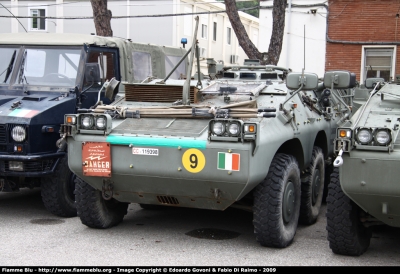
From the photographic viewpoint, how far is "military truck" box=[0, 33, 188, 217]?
7316mm

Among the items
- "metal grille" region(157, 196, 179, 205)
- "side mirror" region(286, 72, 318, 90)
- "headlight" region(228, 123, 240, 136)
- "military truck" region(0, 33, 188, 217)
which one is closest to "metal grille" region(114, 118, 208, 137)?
"headlight" region(228, 123, 240, 136)

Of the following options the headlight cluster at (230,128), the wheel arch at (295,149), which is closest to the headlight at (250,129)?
the headlight cluster at (230,128)

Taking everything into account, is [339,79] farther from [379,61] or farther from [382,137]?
[379,61]

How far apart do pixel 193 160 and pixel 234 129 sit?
0.47 meters

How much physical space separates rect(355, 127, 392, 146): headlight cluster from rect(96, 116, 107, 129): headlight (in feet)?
7.86

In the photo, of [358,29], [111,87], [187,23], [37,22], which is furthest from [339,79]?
[37,22]

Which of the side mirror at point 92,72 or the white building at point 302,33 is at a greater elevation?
the white building at point 302,33

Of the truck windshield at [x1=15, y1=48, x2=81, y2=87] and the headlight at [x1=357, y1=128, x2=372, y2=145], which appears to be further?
the truck windshield at [x1=15, y1=48, x2=81, y2=87]

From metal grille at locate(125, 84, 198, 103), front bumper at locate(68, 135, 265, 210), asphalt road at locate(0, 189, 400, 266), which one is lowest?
asphalt road at locate(0, 189, 400, 266)

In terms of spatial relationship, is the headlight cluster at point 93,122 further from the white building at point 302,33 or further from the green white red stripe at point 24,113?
the white building at point 302,33

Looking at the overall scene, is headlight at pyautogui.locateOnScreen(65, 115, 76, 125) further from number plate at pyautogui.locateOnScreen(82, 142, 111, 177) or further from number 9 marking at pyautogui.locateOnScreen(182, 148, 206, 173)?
number 9 marking at pyautogui.locateOnScreen(182, 148, 206, 173)

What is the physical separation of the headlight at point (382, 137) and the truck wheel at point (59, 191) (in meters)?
3.84

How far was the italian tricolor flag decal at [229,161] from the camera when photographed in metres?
5.74

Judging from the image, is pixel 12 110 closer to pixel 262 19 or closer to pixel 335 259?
pixel 335 259
